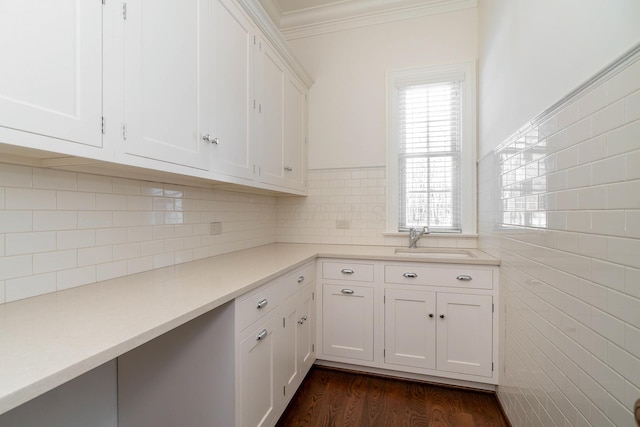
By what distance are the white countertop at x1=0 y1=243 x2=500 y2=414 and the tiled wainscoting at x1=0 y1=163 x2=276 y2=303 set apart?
73 mm

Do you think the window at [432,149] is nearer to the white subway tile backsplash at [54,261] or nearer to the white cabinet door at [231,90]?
the white cabinet door at [231,90]

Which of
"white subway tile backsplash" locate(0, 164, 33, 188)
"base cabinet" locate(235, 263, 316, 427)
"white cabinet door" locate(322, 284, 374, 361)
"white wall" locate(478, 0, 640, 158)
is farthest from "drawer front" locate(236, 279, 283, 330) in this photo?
"white wall" locate(478, 0, 640, 158)

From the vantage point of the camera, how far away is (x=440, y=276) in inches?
80.6

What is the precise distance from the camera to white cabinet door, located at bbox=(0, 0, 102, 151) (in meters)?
0.76

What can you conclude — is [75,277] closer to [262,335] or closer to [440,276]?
[262,335]

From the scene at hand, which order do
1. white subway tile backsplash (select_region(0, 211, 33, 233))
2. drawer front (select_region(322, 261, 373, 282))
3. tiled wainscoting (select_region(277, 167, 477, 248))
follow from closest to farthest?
white subway tile backsplash (select_region(0, 211, 33, 233)) < drawer front (select_region(322, 261, 373, 282)) < tiled wainscoting (select_region(277, 167, 477, 248))

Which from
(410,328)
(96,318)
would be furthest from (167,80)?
(410,328)

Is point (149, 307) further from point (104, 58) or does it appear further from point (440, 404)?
point (440, 404)

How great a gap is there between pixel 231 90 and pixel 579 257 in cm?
176

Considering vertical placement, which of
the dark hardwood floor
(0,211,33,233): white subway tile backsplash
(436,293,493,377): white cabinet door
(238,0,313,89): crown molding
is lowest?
the dark hardwood floor

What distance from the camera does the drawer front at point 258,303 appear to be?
124 centimetres

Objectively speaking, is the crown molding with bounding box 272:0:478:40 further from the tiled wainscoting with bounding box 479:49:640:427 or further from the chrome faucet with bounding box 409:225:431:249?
the chrome faucet with bounding box 409:225:431:249

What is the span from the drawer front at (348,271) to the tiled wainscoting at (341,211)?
527 millimetres

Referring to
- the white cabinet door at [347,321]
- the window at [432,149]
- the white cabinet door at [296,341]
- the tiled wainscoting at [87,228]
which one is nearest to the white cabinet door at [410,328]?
the white cabinet door at [347,321]
